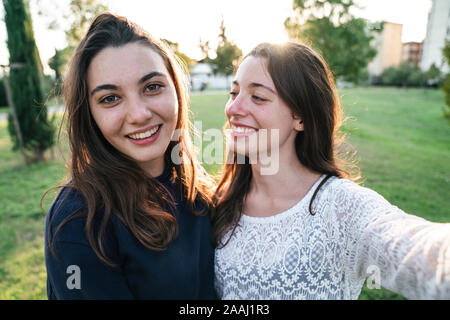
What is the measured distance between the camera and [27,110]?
336 inches

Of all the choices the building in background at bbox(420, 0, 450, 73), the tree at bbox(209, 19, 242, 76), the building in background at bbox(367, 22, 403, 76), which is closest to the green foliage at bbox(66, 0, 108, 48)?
the tree at bbox(209, 19, 242, 76)

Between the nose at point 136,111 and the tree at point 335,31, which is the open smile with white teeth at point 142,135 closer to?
the nose at point 136,111

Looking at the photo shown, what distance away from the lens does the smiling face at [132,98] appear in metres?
1.63

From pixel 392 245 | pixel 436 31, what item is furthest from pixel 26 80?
pixel 436 31

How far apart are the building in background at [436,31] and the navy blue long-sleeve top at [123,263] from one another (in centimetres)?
5458

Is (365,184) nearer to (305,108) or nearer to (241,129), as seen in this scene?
(305,108)

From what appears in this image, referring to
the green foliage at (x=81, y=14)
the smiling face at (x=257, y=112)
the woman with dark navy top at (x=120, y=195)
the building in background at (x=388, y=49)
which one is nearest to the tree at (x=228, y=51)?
the smiling face at (x=257, y=112)

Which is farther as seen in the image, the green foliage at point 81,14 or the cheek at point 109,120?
the green foliage at point 81,14

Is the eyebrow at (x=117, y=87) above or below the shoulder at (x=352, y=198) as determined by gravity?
above

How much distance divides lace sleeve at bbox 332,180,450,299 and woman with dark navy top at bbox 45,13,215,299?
88 centimetres

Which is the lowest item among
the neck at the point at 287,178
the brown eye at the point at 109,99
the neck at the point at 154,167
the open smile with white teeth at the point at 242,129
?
the neck at the point at 287,178

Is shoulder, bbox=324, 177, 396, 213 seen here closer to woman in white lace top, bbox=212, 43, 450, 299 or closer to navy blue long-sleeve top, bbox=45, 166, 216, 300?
woman in white lace top, bbox=212, 43, 450, 299
